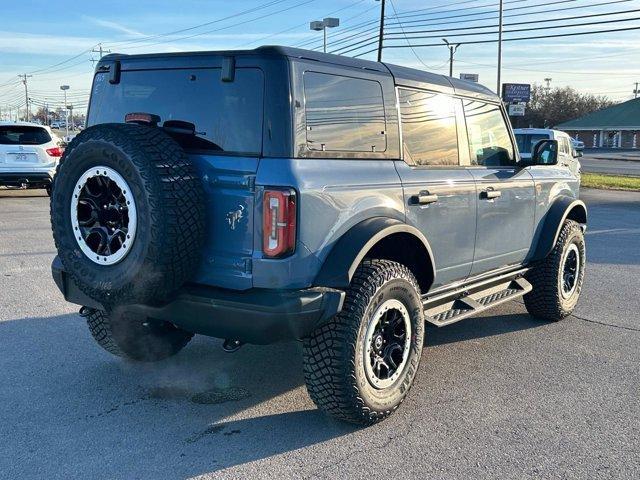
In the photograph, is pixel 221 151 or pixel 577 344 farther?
pixel 577 344

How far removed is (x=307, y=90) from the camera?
346 centimetres

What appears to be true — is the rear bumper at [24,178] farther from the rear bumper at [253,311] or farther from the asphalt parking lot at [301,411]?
the rear bumper at [253,311]

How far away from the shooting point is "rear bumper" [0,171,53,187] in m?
13.4

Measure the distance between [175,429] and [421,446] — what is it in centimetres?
138

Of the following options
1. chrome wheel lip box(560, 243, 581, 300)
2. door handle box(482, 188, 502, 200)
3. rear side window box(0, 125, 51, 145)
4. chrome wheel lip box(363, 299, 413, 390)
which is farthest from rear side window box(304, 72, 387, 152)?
rear side window box(0, 125, 51, 145)

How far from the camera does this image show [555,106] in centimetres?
9606

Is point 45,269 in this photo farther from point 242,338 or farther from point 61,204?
point 242,338

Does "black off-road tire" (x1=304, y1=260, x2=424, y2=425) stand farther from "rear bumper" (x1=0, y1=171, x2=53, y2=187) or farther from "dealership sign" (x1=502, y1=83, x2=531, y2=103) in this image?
"dealership sign" (x1=502, y1=83, x2=531, y2=103)

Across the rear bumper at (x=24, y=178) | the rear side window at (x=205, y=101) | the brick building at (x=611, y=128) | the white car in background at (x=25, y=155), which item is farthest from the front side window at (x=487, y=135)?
the brick building at (x=611, y=128)

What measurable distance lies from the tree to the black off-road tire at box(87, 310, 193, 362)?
96.3 metres

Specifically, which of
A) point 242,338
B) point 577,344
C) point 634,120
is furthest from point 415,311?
point 634,120

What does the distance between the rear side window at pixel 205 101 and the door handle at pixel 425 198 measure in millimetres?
1202

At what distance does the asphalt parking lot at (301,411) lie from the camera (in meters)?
3.20

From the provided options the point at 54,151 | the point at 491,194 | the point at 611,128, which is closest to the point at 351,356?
the point at 491,194
